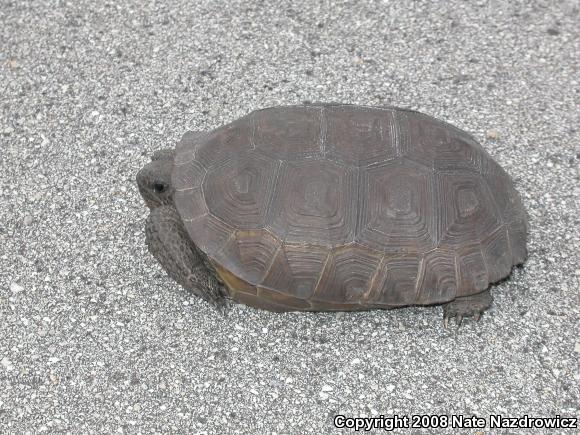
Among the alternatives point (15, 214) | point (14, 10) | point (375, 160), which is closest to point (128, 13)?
point (14, 10)

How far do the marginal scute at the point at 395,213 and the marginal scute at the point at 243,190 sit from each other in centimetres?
53

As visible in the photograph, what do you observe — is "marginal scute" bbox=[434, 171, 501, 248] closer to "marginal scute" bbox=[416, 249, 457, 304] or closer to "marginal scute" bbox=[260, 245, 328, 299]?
"marginal scute" bbox=[416, 249, 457, 304]

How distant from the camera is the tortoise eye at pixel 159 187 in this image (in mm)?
4016

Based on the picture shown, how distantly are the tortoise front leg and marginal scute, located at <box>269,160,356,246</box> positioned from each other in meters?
0.59

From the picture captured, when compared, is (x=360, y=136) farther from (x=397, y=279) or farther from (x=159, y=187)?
(x=159, y=187)

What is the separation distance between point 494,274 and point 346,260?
88 centimetres

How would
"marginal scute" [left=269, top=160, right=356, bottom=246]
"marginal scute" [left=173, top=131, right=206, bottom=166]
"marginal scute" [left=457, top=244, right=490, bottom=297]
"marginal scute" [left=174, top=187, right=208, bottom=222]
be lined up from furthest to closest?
"marginal scute" [left=173, top=131, right=206, bottom=166] → "marginal scute" [left=174, top=187, right=208, bottom=222] → "marginal scute" [left=457, top=244, right=490, bottom=297] → "marginal scute" [left=269, top=160, right=356, bottom=246]

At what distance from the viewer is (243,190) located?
3570 millimetres

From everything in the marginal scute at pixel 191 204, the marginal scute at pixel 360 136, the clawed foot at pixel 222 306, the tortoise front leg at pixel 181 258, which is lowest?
the clawed foot at pixel 222 306

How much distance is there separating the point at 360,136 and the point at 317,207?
501 millimetres

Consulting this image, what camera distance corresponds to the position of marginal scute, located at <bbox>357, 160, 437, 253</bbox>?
11.4 feet

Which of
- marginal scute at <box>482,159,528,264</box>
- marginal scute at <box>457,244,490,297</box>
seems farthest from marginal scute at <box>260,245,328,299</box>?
marginal scute at <box>482,159,528,264</box>

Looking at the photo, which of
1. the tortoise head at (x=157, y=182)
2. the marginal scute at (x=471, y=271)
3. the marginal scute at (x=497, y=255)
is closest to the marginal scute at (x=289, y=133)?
the tortoise head at (x=157, y=182)

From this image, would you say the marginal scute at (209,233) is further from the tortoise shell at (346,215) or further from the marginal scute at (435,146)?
the marginal scute at (435,146)
